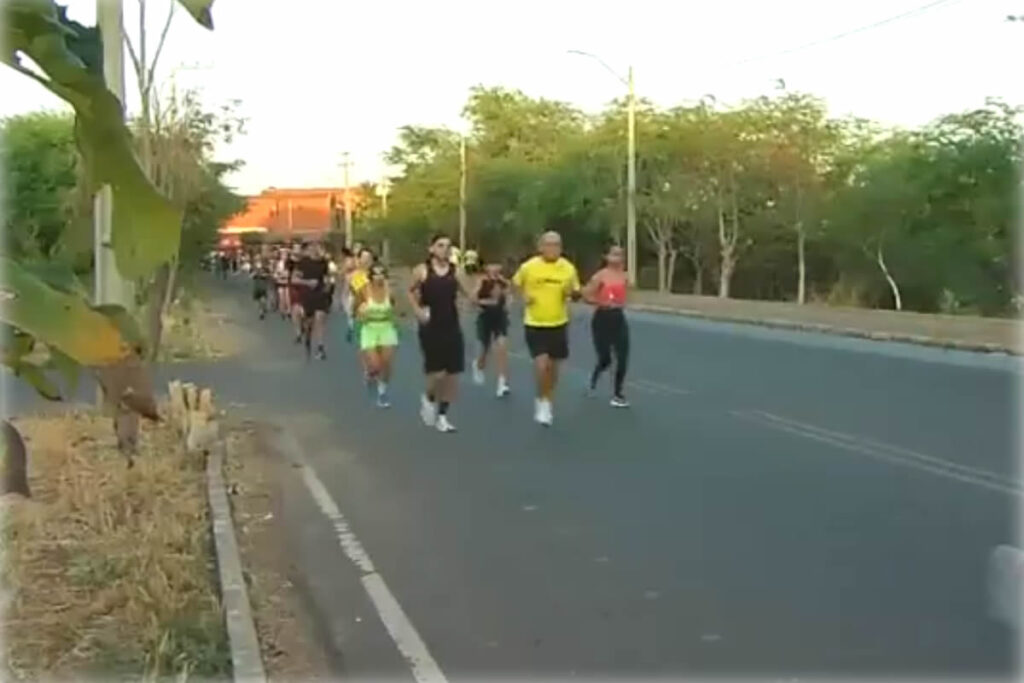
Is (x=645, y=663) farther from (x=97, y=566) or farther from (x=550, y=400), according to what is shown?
(x=550, y=400)

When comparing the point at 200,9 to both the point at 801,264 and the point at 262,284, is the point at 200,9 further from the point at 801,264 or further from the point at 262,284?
the point at 801,264

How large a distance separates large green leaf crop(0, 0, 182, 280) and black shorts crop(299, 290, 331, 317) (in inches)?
899

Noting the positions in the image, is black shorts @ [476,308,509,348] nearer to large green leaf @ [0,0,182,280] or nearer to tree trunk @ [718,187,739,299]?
large green leaf @ [0,0,182,280]

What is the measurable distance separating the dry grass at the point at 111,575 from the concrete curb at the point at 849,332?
48.2 ft

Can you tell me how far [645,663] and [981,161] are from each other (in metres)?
43.0

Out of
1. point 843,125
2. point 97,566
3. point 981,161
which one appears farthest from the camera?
point 843,125

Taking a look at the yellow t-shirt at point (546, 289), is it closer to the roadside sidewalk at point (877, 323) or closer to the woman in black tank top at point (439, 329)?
the woman in black tank top at point (439, 329)

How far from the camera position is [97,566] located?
8.29 m

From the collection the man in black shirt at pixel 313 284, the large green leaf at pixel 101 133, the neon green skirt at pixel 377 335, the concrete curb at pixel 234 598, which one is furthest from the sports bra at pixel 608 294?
the large green leaf at pixel 101 133

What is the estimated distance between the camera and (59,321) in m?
2.21

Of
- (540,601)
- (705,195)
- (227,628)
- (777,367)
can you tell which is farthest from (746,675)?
(705,195)

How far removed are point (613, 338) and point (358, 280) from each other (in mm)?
3973

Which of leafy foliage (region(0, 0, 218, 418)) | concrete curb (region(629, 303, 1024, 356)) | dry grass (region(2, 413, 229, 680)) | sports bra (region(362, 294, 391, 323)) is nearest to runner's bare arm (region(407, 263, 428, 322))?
sports bra (region(362, 294, 391, 323))

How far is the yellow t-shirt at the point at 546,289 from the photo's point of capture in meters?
15.7
